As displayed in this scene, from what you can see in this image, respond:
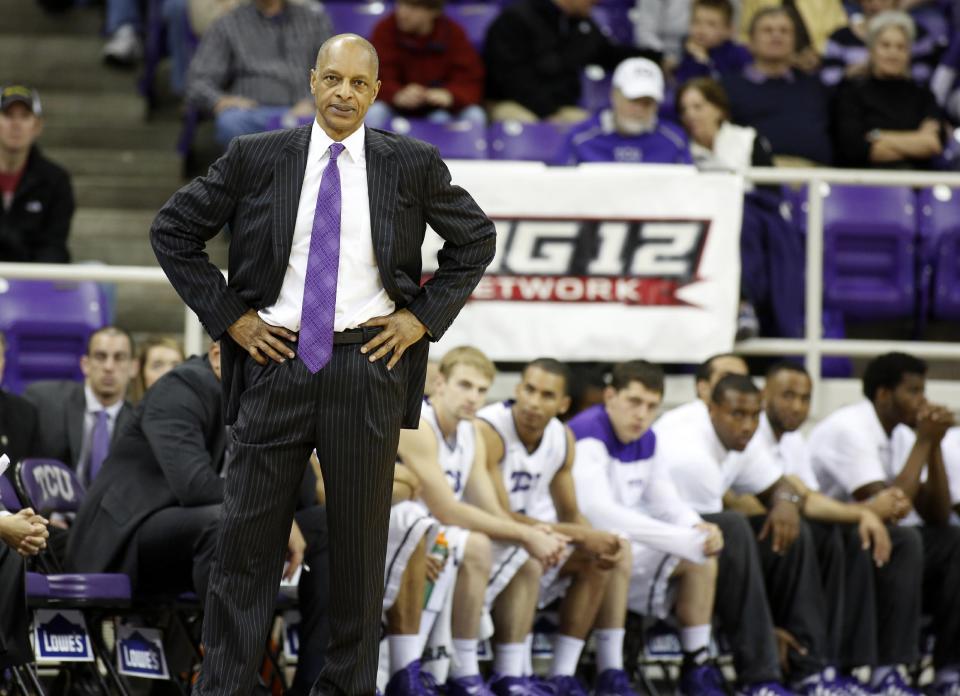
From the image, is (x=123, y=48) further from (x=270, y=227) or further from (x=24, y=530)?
(x=270, y=227)

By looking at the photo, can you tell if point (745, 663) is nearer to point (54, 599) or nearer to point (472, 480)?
point (472, 480)

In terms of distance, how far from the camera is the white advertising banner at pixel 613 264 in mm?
8734

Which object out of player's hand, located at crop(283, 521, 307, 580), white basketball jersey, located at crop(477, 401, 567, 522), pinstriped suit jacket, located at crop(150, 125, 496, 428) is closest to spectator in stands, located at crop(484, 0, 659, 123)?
white basketball jersey, located at crop(477, 401, 567, 522)

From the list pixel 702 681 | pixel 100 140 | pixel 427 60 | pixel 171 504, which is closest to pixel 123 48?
pixel 100 140

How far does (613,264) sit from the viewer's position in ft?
28.8

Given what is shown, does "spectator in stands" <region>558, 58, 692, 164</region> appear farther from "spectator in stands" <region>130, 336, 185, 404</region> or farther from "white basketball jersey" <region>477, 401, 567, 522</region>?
"spectator in stands" <region>130, 336, 185, 404</region>

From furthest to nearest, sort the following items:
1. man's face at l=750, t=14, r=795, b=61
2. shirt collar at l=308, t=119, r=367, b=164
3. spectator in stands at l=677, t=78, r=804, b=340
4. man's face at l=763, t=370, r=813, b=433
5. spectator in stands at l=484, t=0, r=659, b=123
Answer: man's face at l=750, t=14, r=795, b=61 < spectator in stands at l=484, t=0, r=659, b=123 < spectator in stands at l=677, t=78, r=804, b=340 < man's face at l=763, t=370, r=813, b=433 < shirt collar at l=308, t=119, r=367, b=164

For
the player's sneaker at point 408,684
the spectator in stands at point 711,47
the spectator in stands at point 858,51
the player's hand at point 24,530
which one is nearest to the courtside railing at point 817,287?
the spectator in stands at point 711,47

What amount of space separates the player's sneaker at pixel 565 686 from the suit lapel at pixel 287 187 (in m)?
3.09

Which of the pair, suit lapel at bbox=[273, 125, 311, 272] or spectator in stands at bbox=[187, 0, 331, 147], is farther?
spectator in stands at bbox=[187, 0, 331, 147]

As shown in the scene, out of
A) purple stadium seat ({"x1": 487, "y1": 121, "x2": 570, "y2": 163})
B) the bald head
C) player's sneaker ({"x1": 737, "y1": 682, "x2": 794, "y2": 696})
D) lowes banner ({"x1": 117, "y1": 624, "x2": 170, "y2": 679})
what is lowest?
player's sneaker ({"x1": 737, "y1": 682, "x2": 794, "y2": 696})

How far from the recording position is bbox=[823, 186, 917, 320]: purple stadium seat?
9.30 meters

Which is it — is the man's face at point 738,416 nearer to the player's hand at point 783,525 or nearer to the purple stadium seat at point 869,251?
the player's hand at point 783,525

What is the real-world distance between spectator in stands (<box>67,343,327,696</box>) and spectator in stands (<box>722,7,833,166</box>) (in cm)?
437
